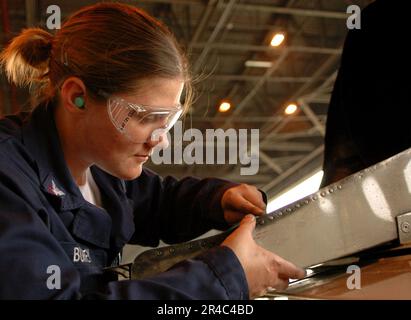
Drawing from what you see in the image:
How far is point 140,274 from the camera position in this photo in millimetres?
1013

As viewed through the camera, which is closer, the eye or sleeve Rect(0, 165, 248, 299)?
sleeve Rect(0, 165, 248, 299)

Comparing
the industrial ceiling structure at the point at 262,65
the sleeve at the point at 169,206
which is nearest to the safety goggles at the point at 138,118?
the sleeve at the point at 169,206

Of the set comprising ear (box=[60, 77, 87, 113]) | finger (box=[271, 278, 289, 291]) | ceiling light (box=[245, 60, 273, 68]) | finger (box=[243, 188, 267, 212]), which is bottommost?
finger (box=[271, 278, 289, 291])

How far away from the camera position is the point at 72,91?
3.10 ft

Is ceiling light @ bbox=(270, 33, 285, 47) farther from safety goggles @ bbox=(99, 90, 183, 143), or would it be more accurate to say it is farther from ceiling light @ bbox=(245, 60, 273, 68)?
safety goggles @ bbox=(99, 90, 183, 143)

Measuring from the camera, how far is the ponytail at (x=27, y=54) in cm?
104

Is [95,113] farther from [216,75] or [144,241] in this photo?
[216,75]

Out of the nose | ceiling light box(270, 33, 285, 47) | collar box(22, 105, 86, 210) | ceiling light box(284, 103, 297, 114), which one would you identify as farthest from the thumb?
ceiling light box(284, 103, 297, 114)

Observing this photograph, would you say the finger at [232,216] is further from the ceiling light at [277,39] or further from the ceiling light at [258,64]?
the ceiling light at [258,64]

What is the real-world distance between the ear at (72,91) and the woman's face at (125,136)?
0.03 meters

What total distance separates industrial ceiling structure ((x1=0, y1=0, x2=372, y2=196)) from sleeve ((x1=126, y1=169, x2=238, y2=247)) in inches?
51.4

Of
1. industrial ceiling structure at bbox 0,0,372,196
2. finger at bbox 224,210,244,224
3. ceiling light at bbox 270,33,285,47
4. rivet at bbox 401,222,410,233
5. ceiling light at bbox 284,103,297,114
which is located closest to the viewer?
rivet at bbox 401,222,410,233

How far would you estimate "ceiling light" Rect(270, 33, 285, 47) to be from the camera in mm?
4069

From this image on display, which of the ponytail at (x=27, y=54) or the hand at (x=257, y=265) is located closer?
the hand at (x=257, y=265)
